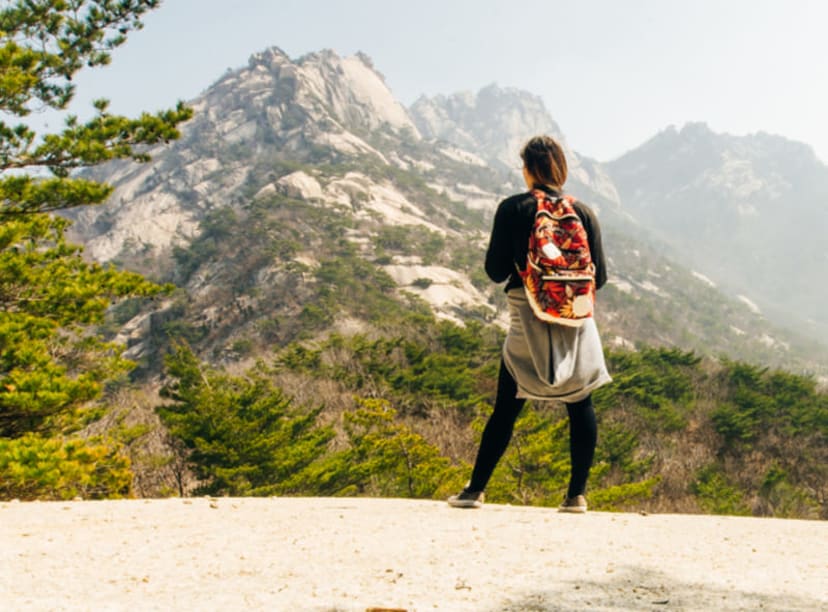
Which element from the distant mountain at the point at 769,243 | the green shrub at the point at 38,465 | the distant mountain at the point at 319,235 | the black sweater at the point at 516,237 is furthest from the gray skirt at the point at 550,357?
the distant mountain at the point at 769,243

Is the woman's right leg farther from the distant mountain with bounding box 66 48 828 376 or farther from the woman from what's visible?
the distant mountain with bounding box 66 48 828 376

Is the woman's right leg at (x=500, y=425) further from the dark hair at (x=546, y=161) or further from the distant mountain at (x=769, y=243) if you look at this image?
the distant mountain at (x=769, y=243)

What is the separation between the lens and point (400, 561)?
7.30ft

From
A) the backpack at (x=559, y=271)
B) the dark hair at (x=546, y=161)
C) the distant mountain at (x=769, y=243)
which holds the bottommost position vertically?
the distant mountain at (x=769, y=243)

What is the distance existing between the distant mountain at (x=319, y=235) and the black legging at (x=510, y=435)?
45.9 feet

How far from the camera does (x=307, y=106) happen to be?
96500 mm

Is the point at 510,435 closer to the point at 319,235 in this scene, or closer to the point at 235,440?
the point at 235,440

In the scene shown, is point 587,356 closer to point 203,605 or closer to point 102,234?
point 203,605

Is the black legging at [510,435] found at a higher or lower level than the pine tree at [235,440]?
higher

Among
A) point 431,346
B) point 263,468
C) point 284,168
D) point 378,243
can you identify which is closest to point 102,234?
point 284,168

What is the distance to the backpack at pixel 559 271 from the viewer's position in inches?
110

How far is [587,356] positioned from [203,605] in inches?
77.1

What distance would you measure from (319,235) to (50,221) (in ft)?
161

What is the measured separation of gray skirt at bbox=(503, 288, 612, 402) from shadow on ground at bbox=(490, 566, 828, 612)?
1.00 metres
